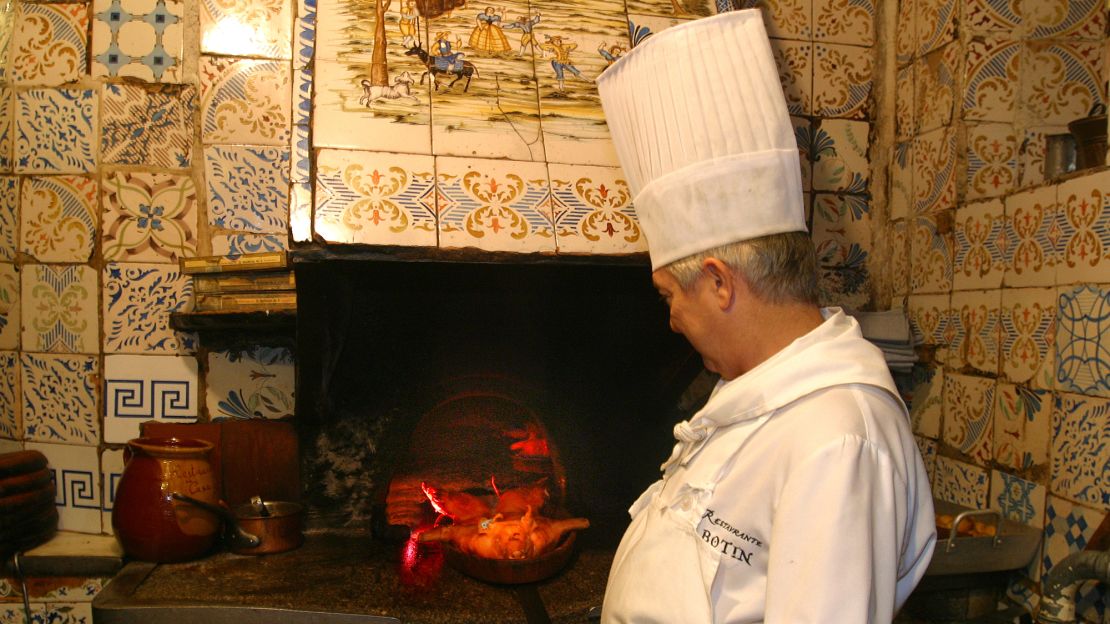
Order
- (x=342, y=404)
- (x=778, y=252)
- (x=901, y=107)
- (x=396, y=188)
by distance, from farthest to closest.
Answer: (x=901, y=107) < (x=342, y=404) < (x=396, y=188) < (x=778, y=252)

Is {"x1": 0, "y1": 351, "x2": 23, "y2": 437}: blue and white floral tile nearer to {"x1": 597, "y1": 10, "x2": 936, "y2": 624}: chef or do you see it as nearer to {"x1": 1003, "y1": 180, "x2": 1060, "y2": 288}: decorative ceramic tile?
{"x1": 597, "y1": 10, "x2": 936, "y2": 624}: chef

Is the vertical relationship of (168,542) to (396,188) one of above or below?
below

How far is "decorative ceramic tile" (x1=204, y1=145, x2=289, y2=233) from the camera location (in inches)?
81.4

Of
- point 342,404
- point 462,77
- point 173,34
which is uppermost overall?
point 173,34

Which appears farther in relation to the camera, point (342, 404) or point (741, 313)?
point (342, 404)

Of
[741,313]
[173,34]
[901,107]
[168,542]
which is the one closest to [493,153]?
[741,313]

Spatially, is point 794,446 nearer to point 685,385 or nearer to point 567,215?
point 567,215

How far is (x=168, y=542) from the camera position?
175 centimetres

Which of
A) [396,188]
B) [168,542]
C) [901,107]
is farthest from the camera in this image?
[901,107]

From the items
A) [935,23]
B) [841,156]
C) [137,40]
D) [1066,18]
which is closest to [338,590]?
[137,40]

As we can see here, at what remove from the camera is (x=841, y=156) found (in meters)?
2.36

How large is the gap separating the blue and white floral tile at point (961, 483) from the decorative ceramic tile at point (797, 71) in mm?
1181

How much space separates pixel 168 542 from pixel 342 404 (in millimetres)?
537

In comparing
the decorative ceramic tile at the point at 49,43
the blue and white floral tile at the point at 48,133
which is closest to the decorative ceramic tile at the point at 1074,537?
the blue and white floral tile at the point at 48,133
